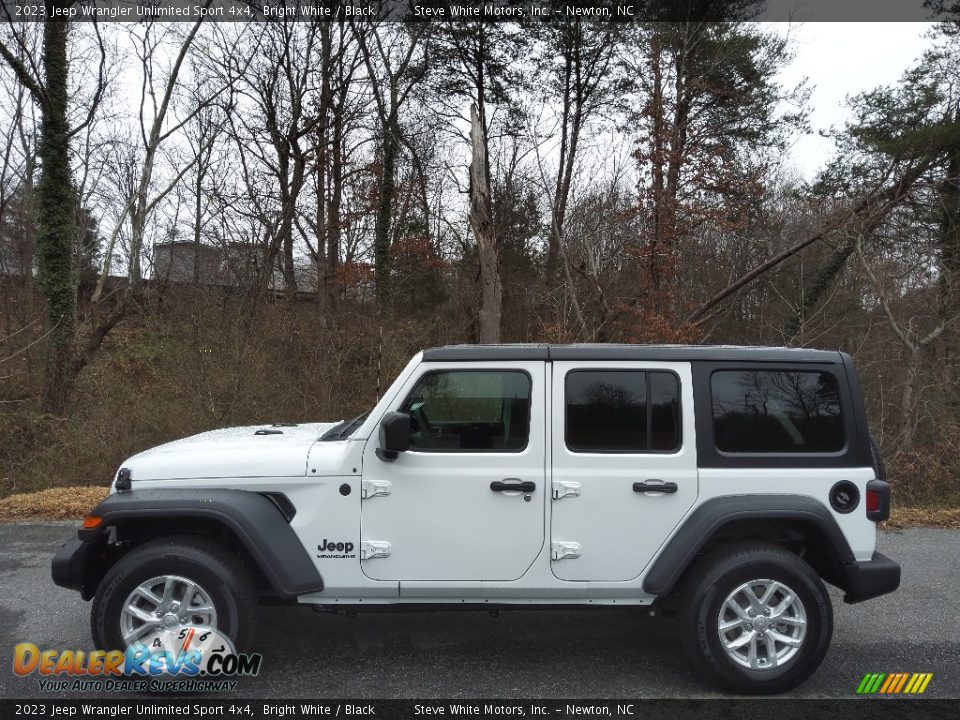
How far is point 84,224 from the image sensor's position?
20.0 meters

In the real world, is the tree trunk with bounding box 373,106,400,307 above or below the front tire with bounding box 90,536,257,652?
above

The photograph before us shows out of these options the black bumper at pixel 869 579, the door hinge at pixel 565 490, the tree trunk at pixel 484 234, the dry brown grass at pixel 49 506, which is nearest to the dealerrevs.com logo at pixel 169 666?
the door hinge at pixel 565 490

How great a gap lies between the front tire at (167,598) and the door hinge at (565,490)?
1.69 meters

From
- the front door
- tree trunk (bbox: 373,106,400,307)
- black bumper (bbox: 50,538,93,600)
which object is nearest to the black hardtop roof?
the front door

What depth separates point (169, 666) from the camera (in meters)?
3.59

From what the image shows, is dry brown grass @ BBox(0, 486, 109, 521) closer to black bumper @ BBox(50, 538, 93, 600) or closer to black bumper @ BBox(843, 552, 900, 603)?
black bumper @ BBox(50, 538, 93, 600)

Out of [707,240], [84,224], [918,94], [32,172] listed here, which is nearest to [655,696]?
[707,240]

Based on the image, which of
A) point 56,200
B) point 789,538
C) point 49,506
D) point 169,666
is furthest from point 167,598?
point 56,200

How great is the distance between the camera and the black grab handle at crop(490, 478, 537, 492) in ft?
12.3

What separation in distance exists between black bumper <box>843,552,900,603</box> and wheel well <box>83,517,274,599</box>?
3128mm

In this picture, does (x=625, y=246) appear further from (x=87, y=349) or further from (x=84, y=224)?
(x=84, y=224)

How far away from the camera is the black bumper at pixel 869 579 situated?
12.4ft

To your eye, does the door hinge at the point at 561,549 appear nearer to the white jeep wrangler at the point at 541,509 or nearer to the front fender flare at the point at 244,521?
the white jeep wrangler at the point at 541,509

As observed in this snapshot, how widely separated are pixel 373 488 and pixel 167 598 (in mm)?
1180
